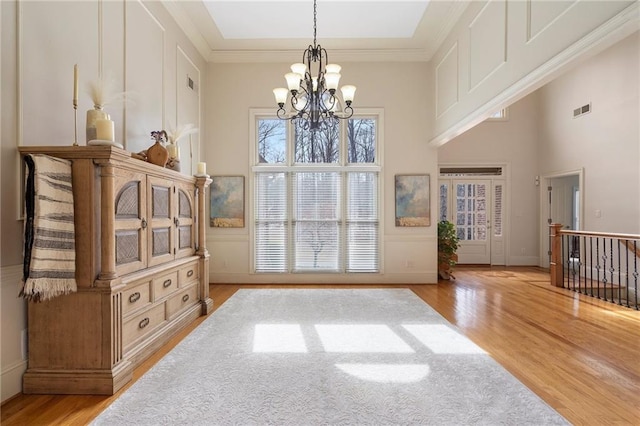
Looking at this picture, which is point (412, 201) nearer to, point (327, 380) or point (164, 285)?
point (327, 380)

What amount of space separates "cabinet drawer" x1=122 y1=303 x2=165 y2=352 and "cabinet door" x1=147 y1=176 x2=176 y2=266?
43cm

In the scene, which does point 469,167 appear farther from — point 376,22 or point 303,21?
point 303,21

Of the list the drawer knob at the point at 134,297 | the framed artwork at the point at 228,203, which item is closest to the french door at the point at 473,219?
the framed artwork at the point at 228,203

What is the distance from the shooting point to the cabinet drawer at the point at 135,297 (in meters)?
2.53

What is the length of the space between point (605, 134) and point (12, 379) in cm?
864

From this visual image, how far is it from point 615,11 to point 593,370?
102 inches

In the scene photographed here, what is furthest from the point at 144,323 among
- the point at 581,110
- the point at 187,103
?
the point at 581,110

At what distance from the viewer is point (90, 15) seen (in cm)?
292

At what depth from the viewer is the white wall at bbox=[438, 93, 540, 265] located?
794cm

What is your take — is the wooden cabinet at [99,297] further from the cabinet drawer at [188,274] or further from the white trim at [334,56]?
the white trim at [334,56]

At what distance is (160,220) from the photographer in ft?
10.2

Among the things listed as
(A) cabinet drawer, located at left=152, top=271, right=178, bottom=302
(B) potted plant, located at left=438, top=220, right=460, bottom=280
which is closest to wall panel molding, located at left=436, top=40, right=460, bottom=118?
(B) potted plant, located at left=438, top=220, right=460, bottom=280

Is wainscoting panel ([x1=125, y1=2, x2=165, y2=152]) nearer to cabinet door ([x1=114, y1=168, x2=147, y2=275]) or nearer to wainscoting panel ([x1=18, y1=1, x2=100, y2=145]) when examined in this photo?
wainscoting panel ([x1=18, y1=1, x2=100, y2=145])

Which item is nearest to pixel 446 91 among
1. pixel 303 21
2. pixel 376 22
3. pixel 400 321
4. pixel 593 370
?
pixel 376 22
